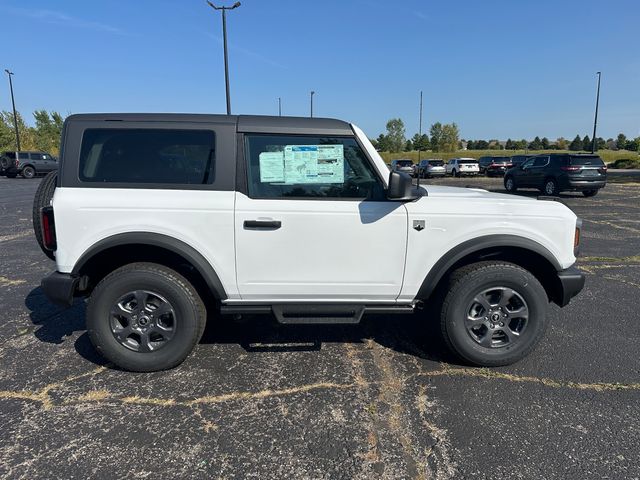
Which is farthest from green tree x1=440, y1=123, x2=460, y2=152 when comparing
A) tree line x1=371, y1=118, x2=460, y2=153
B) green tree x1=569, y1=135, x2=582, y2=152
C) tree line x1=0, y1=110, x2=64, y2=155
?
tree line x1=0, y1=110, x2=64, y2=155

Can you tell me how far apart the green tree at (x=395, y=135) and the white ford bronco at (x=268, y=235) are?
261 ft

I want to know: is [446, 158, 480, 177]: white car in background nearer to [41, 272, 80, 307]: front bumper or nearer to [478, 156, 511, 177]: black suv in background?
[478, 156, 511, 177]: black suv in background

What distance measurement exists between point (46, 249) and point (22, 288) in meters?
2.61

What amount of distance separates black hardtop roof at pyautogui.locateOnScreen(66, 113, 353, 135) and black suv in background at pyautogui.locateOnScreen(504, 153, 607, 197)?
15355mm

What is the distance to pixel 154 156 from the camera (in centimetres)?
317

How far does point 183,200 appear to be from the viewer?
10.1 feet

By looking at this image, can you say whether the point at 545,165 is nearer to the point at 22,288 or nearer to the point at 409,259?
the point at 409,259

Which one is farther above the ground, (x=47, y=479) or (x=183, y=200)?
(x=183, y=200)

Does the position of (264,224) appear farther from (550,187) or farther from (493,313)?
(550,187)

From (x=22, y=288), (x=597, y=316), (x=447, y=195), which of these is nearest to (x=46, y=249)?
(x=22, y=288)

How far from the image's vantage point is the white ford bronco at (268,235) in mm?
3090

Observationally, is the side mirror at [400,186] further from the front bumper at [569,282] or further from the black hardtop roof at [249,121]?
the front bumper at [569,282]

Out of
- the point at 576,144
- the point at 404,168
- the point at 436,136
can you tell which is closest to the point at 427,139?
the point at 436,136

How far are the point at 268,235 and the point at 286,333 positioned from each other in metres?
1.28
